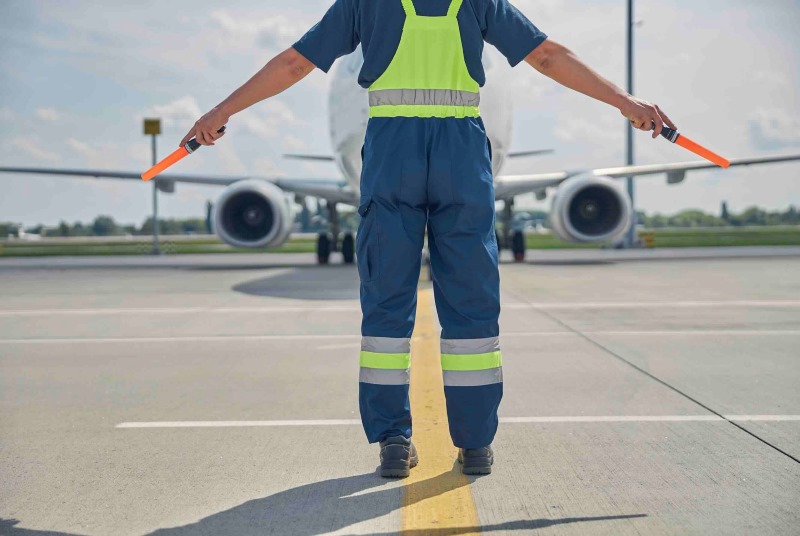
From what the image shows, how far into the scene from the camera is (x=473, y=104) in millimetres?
3148

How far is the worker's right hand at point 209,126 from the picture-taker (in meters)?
3.17

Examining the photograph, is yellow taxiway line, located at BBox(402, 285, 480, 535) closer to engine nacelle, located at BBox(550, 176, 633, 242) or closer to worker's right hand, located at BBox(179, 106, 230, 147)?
worker's right hand, located at BBox(179, 106, 230, 147)

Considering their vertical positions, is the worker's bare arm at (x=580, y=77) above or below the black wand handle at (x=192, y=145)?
above

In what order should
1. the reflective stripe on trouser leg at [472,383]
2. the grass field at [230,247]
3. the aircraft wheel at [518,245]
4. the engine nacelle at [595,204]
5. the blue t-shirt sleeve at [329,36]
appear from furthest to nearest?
the grass field at [230,247] < the aircraft wheel at [518,245] < the engine nacelle at [595,204] < the blue t-shirt sleeve at [329,36] < the reflective stripe on trouser leg at [472,383]

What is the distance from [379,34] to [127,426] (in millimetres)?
1850

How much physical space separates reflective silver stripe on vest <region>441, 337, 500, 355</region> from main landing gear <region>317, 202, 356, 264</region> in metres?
15.3

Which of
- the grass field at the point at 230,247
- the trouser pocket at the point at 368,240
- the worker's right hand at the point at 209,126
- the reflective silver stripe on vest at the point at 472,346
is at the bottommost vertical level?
the grass field at the point at 230,247

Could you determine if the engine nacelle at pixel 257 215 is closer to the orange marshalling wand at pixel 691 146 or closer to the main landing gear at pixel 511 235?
the main landing gear at pixel 511 235

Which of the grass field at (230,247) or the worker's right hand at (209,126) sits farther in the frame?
the grass field at (230,247)

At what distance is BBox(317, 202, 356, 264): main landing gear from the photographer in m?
18.5

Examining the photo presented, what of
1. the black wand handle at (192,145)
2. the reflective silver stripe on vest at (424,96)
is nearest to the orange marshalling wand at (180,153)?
the black wand handle at (192,145)

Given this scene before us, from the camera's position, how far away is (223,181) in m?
18.3

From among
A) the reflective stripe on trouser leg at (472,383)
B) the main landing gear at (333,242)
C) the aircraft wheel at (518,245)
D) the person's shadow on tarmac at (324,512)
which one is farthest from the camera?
the aircraft wheel at (518,245)

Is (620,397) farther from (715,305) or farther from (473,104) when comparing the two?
(715,305)
